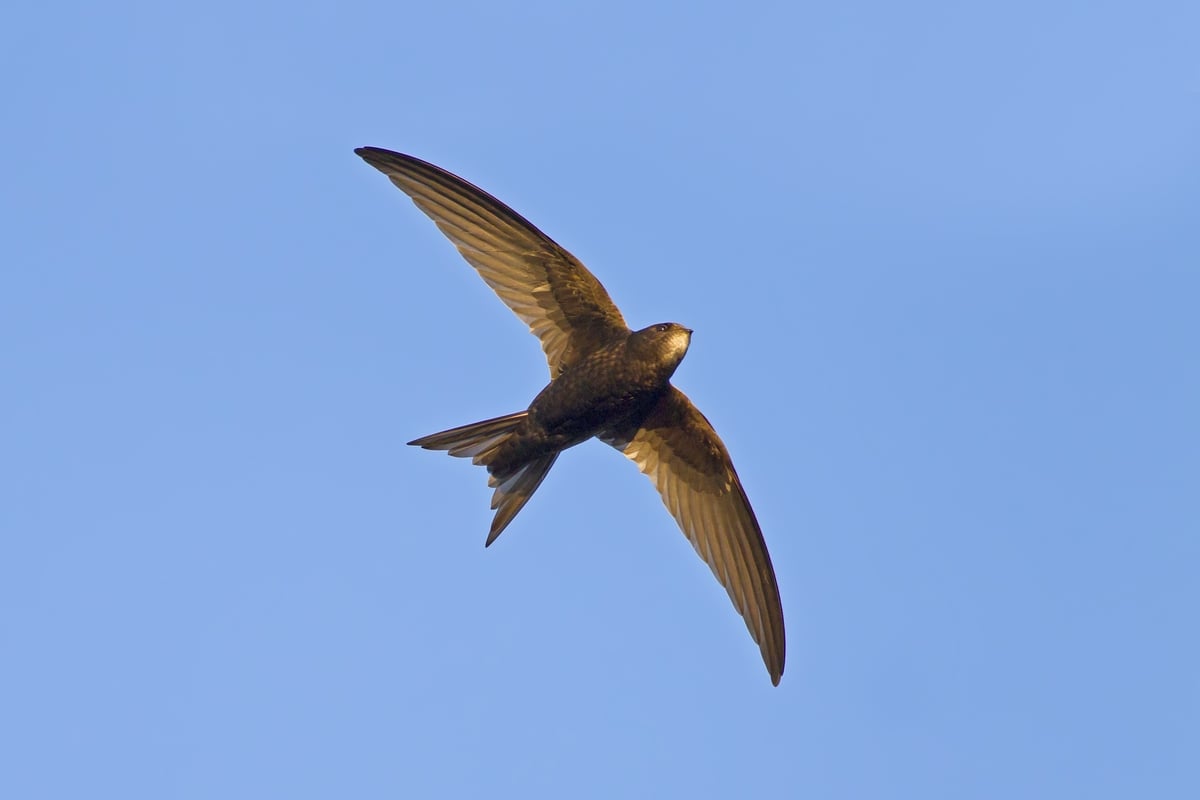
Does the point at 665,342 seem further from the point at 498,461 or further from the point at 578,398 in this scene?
the point at 498,461

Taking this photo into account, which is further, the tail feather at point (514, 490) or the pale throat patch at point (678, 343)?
the tail feather at point (514, 490)

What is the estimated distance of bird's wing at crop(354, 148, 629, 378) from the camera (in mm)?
10211

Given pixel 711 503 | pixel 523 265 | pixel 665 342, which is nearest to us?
pixel 665 342

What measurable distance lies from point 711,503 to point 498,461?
1.60 m

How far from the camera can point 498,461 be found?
1024 cm

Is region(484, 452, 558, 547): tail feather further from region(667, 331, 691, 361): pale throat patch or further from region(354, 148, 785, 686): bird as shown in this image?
region(667, 331, 691, 361): pale throat patch

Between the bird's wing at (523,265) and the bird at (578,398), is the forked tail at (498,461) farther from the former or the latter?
Result: the bird's wing at (523,265)

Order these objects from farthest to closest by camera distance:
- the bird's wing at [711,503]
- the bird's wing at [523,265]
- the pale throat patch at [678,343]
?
the bird's wing at [711,503] < the bird's wing at [523,265] < the pale throat patch at [678,343]

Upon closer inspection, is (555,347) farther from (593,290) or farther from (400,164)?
(400,164)

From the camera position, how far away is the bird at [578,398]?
33.3 feet

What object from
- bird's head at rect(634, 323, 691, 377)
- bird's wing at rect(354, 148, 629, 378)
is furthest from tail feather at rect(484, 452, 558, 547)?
bird's head at rect(634, 323, 691, 377)

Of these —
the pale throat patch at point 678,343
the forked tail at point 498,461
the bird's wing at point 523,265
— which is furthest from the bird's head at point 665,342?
the forked tail at point 498,461

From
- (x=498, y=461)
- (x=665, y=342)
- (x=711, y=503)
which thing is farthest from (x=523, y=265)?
(x=711, y=503)

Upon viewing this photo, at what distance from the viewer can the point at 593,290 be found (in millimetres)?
10406
